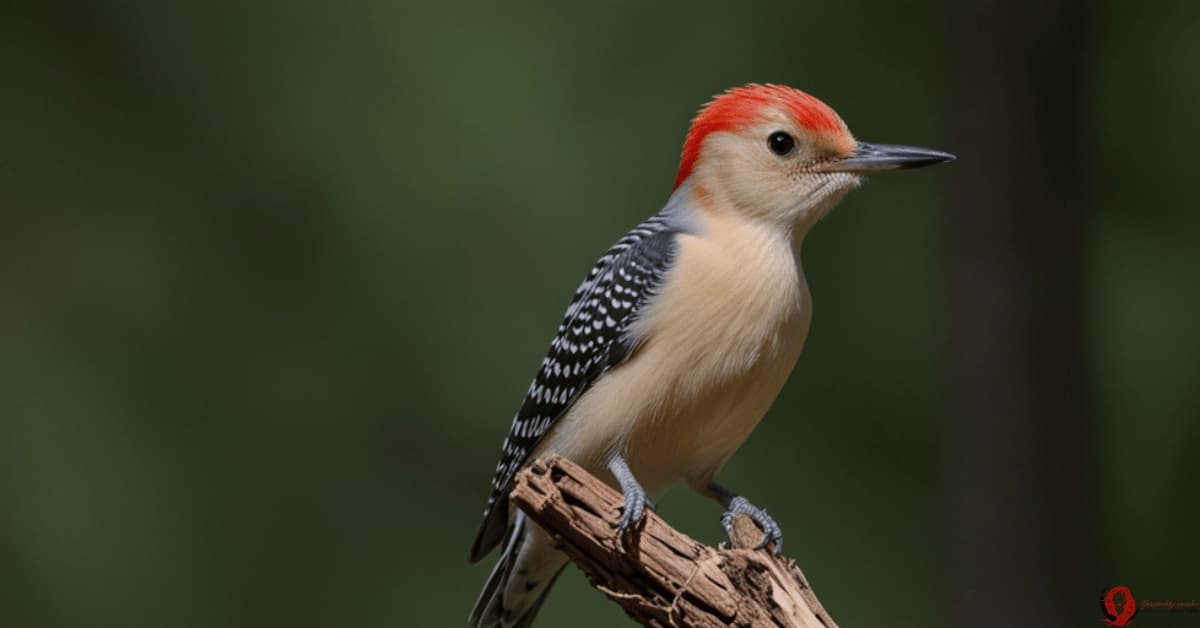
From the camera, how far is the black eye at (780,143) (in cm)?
338

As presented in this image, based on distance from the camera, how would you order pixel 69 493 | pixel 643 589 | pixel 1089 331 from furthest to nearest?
pixel 69 493, pixel 1089 331, pixel 643 589

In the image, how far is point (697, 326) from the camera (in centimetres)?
319

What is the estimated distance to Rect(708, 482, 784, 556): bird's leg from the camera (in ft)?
10.2

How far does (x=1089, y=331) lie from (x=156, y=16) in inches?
169

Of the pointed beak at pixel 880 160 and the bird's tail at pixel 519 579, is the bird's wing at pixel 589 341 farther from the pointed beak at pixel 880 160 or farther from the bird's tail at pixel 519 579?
the pointed beak at pixel 880 160

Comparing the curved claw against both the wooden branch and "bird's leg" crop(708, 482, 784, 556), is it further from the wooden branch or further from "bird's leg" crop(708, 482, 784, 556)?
"bird's leg" crop(708, 482, 784, 556)

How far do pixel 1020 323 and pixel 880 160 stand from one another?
203 cm

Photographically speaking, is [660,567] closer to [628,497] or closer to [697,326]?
[628,497]

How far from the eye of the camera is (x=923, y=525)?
5.86m

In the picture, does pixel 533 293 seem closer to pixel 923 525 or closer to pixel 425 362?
pixel 425 362

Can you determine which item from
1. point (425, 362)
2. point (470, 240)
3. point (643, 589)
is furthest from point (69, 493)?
point (643, 589)

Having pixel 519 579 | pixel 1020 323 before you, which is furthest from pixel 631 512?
pixel 1020 323

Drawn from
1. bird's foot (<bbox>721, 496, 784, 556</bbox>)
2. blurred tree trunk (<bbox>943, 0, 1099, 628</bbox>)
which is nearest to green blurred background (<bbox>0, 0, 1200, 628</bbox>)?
blurred tree trunk (<bbox>943, 0, 1099, 628</bbox>)

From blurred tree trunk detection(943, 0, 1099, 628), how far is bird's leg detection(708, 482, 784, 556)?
2.06 metres
